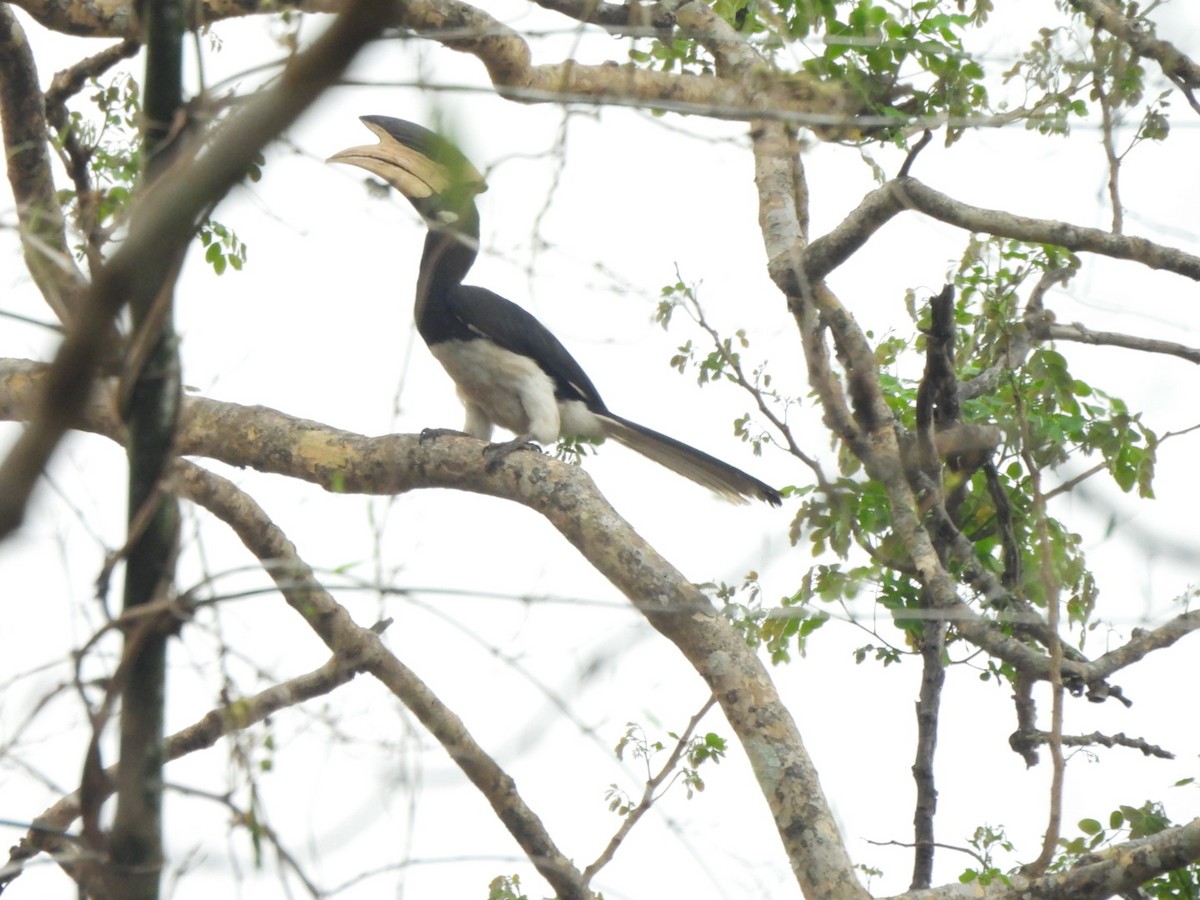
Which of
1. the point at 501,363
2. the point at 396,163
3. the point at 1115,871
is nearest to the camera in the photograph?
the point at 1115,871

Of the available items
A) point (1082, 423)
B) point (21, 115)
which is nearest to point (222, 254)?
point (21, 115)

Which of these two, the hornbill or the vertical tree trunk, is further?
the hornbill

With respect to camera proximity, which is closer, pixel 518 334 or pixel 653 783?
pixel 653 783

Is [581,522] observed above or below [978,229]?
below

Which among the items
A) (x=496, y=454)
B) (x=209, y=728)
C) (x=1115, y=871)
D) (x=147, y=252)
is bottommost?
(x=147, y=252)

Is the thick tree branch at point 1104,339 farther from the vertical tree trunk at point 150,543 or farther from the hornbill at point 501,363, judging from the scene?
the vertical tree trunk at point 150,543

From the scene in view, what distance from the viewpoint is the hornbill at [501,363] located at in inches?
186

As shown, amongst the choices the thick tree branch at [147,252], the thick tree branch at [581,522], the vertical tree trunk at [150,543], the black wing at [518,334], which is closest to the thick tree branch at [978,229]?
the thick tree branch at [581,522]

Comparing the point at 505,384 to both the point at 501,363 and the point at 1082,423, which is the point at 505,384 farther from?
the point at 1082,423

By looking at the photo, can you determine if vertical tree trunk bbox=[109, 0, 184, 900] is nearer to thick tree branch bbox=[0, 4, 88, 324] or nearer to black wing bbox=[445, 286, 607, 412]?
thick tree branch bbox=[0, 4, 88, 324]

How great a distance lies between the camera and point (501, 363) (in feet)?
15.6

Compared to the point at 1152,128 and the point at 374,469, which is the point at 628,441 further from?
the point at 1152,128

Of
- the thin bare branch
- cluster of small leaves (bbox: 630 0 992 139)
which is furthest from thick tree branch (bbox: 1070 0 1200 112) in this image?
the thin bare branch

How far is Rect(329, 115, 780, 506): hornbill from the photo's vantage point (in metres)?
4.73
